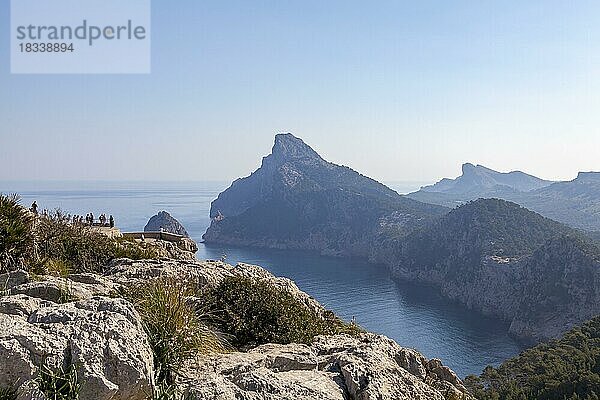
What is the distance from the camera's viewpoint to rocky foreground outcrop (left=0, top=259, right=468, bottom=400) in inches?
176

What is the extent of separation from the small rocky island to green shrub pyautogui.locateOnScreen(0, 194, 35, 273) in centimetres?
4

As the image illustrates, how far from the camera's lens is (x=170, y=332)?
5699 millimetres

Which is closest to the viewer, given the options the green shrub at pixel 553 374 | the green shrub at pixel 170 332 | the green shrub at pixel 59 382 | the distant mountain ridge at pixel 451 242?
the green shrub at pixel 59 382

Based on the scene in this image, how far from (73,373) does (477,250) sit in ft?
357

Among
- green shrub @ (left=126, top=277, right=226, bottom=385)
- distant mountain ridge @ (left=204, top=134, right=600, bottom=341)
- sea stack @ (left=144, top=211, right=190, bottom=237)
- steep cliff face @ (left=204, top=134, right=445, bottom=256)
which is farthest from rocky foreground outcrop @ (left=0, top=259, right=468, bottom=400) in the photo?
steep cliff face @ (left=204, top=134, right=445, bottom=256)

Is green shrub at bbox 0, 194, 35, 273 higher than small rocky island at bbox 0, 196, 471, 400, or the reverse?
green shrub at bbox 0, 194, 35, 273

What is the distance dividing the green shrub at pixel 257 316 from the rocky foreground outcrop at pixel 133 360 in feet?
2.89

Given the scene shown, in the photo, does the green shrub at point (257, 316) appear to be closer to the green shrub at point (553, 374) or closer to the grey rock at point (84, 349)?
the grey rock at point (84, 349)

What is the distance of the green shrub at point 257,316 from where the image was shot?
25.7ft

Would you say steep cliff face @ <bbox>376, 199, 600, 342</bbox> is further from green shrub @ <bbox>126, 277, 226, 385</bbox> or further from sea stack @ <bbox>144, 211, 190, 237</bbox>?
green shrub @ <bbox>126, 277, 226, 385</bbox>

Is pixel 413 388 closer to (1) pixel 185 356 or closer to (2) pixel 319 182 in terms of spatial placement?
(1) pixel 185 356

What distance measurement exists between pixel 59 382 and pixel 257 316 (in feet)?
13.2

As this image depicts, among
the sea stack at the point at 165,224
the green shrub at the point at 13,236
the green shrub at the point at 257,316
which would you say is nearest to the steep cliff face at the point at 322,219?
the sea stack at the point at 165,224

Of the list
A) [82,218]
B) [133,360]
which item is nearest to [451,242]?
[82,218]
